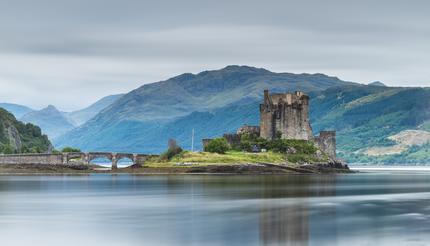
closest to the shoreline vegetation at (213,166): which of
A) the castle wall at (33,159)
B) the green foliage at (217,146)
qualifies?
the green foliage at (217,146)

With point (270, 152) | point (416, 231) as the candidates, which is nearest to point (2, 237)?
point (416, 231)

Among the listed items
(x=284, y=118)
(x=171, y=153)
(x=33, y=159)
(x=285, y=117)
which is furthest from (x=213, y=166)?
(x=33, y=159)

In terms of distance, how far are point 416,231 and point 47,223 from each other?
24.1 meters

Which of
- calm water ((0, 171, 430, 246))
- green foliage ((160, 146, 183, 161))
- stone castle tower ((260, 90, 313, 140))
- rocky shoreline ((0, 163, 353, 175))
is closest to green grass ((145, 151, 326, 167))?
green foliage ((160, 146, 183, 161))

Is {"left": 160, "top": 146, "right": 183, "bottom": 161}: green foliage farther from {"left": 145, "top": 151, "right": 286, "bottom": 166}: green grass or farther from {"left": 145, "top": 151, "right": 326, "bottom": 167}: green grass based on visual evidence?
{"left": 145, "top": 151, "right": 286, "bottom": 166}: green grass

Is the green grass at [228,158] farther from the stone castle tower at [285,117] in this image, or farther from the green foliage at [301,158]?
the stone castle tower at [285,117]

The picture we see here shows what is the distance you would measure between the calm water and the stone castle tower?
77.8 meters

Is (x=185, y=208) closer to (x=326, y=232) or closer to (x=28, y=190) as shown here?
(x=326, y=232)

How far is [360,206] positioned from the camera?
3061 inches

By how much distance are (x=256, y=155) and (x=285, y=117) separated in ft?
48.1

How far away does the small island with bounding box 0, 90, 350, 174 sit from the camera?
161m

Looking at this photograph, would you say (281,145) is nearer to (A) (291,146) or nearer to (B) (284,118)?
(A) (291,146)

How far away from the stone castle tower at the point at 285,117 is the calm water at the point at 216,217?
7779 cm

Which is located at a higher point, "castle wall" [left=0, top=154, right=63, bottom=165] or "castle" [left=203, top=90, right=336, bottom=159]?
"castle" [left=203, top=90, right=336, bottom=159]
